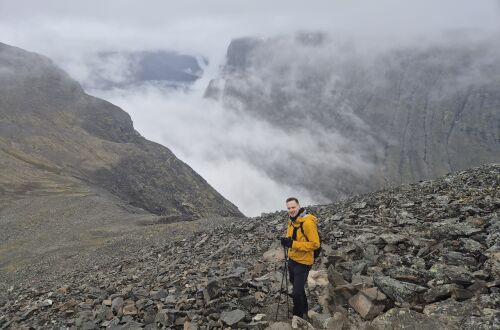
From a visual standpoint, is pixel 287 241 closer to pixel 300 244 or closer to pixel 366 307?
pixel 300 244

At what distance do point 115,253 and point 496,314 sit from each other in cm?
3283

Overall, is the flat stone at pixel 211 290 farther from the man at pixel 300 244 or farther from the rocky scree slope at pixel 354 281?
the man at pixel 300 244

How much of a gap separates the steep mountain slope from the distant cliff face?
268mm

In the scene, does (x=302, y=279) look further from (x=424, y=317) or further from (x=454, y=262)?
(x=454, y=262)

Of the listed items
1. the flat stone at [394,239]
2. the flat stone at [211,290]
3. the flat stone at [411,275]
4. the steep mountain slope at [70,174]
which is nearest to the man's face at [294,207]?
the flat stone at [411,275]

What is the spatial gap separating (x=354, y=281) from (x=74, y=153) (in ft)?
378

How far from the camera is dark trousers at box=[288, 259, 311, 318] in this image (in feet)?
37.3

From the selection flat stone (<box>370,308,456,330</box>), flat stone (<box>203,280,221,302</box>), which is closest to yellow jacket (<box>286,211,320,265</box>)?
flat stone (<box>370,308,456,330</box>)

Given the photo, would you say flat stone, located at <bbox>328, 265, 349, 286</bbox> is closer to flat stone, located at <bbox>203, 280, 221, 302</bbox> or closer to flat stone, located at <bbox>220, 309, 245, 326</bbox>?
flat stone, located at <bbox>220, 309, 245, 326</bbox>

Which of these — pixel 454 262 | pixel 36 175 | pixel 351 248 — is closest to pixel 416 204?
pixel 351 248

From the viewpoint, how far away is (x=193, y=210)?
4370 inches

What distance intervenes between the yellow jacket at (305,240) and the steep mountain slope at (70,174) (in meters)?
34.8

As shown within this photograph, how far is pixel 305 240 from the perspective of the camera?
11305mm

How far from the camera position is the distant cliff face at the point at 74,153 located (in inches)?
3433
